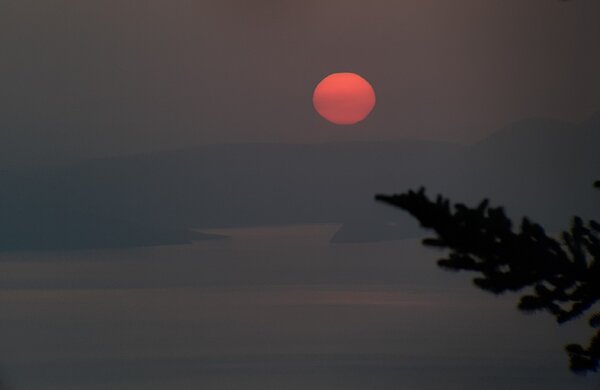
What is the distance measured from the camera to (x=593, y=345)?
2.97 ft

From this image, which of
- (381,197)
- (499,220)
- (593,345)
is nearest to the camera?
(381,197)

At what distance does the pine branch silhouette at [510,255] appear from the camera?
725mm

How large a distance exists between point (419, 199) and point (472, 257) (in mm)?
133

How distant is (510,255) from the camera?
2.60 feet

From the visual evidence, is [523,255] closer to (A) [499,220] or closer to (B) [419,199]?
(A) [499,220]

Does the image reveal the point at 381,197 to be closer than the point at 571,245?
Yes

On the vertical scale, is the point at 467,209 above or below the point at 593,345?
above

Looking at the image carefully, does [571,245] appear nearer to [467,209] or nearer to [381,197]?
[467,209]

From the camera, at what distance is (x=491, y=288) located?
0.80 m

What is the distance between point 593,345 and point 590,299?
0.23ft

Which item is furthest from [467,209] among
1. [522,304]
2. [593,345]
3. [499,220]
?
[593,345]

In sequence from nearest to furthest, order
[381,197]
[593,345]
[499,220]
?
[381,197]
[499,220]
[593,345]

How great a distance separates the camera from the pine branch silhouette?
28.5 inches

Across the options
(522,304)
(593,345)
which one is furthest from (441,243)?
(593,345)
